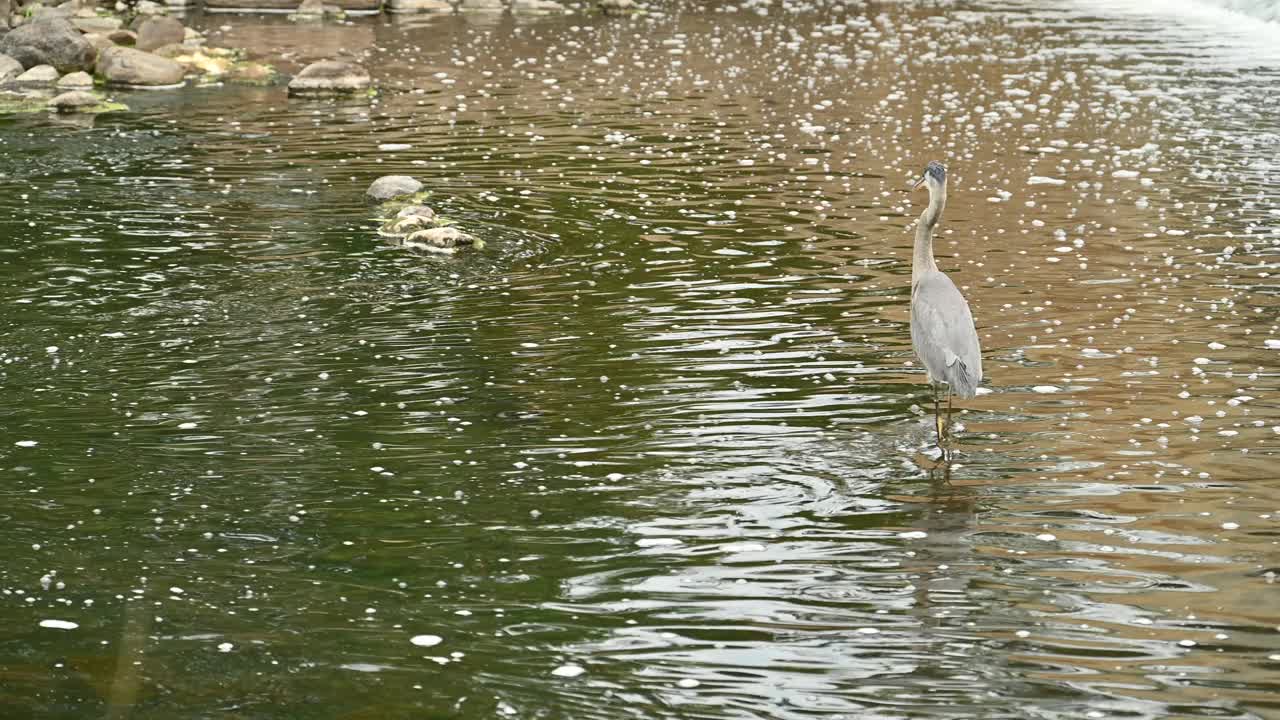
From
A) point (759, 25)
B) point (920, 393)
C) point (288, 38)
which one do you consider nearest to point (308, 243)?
point (920, 393)

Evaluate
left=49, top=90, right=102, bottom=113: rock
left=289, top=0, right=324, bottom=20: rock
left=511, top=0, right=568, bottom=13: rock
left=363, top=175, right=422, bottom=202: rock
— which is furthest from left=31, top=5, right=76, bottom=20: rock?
left=363, top=175, right=422, bottom=202: rock

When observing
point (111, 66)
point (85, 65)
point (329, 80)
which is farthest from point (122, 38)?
point (329, 80)

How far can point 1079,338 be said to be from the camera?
1148cm

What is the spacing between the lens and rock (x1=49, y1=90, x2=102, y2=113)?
2256 cm

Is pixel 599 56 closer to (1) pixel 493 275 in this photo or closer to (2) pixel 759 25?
(2) pixel 759 25

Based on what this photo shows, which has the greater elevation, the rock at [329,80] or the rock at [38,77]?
the rock at [329,80]

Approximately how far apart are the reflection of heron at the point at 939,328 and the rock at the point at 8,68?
19.9m

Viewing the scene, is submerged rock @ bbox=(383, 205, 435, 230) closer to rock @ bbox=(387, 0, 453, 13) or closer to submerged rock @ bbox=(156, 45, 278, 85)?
submerged rock @ bbox=(156, 45, 278, 85)

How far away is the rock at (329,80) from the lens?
24.4 m

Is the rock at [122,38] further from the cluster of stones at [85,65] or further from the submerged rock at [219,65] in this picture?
the submerged rock at [219,65]

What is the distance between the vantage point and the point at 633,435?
9602 millimetres

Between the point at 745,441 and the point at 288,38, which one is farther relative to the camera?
the point at 288,38

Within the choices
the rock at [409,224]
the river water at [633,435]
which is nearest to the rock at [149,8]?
the river water at [633,435]

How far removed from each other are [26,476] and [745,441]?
14.6ft
